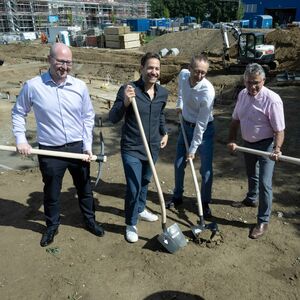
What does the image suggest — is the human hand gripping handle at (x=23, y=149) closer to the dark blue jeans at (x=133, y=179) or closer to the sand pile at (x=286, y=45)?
the dark blue jeans at (x=133, y=179)

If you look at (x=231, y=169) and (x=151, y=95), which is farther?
(x=231, y=169)

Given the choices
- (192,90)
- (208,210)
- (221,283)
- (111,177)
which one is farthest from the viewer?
(111,177)

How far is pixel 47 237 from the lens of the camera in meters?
4.18

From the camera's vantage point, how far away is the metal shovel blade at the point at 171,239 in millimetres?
3973

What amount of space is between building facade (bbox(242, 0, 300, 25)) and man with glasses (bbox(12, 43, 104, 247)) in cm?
5447

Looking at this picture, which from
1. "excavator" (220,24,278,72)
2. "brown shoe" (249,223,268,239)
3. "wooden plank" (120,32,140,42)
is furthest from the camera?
"wooden plank" (120,32,140,42)

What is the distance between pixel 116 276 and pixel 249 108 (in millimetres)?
2289

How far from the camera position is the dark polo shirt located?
3.76 meters

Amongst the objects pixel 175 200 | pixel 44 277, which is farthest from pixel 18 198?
pixel 175 200

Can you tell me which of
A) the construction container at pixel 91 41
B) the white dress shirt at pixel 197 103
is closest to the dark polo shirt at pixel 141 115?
the white dress shirt at pixel 197 103

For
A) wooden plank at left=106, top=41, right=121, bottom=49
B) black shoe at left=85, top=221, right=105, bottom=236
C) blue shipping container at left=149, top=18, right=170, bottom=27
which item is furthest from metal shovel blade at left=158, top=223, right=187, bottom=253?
blue shipping container at left=149, top=18, right=170, bottom=27

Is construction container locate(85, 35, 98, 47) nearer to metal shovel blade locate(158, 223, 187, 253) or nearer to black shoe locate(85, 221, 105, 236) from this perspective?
black shoe locate(85, 221, 105, 236)

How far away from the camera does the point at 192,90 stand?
4.21 metres

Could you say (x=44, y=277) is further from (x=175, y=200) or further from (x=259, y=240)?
(x=259, y=240)
